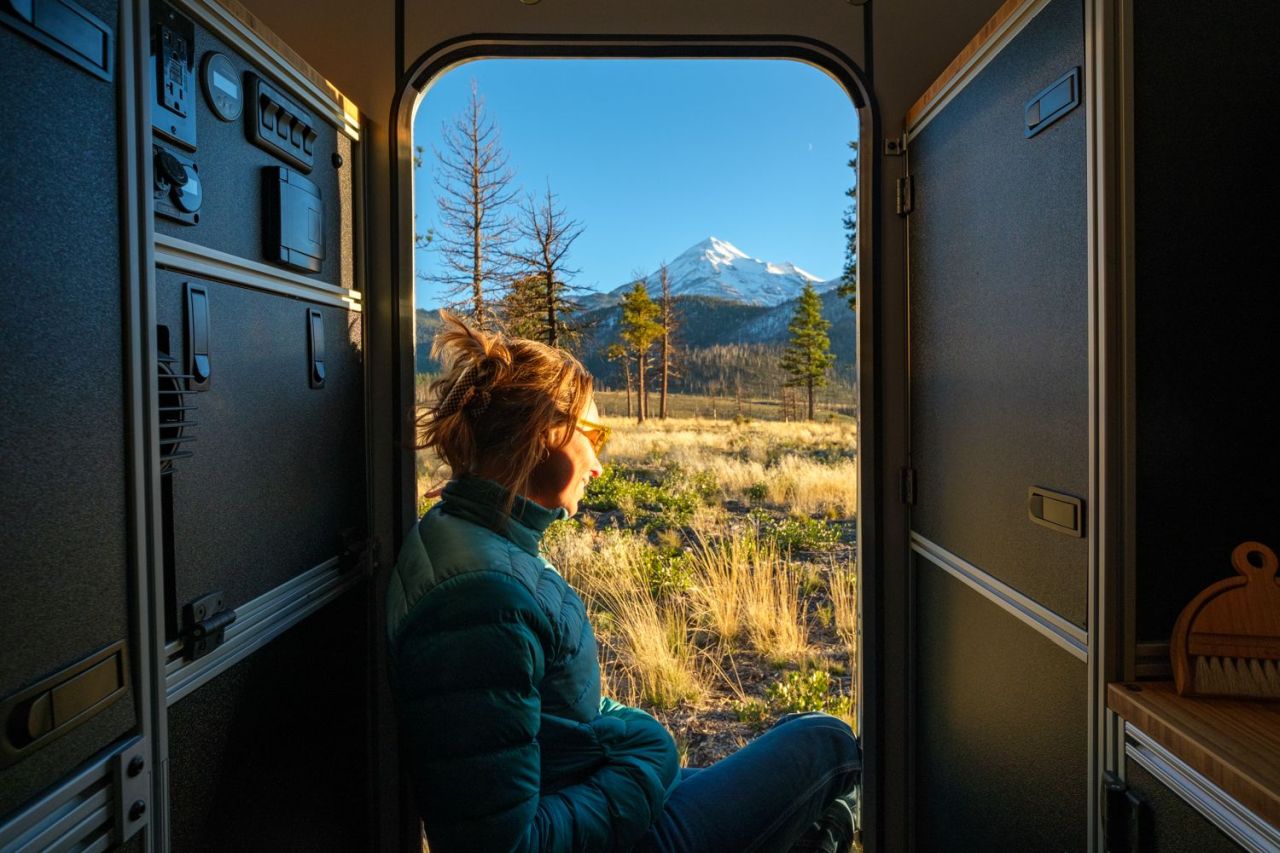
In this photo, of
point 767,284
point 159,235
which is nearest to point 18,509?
point 159,235

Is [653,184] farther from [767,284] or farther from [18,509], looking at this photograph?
[18,509]

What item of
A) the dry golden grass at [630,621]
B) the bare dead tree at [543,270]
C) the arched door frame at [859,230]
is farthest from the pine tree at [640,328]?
the arched door frame at [859,230]

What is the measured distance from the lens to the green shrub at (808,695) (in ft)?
7.53

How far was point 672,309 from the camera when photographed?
2518 mm

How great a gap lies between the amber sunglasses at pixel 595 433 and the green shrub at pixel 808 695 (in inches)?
53.1

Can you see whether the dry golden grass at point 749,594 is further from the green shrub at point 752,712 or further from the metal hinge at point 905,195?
the metal hinge at point 905,195

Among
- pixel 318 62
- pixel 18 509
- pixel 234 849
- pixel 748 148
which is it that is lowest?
pixel 234 849

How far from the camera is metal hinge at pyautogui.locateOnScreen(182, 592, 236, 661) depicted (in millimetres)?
1082

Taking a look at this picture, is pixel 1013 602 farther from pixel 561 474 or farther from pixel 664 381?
pixel 664 381

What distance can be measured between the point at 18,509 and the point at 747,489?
263cm

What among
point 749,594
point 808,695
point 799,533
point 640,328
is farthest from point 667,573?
point 640,328

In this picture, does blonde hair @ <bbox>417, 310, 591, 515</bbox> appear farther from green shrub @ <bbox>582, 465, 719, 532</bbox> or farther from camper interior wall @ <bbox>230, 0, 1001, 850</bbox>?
green shrub @ <bbox>582, 465, 719, 532</bbox>

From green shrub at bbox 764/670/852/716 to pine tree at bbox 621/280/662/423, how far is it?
103 centimetres

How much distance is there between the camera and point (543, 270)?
2070 millimetres
